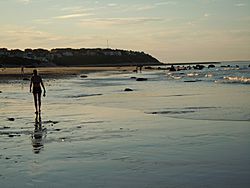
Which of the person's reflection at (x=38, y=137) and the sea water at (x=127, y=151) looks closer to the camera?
the sea water at (x=127, y=151)

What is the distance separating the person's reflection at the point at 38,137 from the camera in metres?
10.6

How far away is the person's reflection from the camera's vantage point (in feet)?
34.9

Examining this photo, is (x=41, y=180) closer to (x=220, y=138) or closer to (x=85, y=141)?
(x=85, y=141)

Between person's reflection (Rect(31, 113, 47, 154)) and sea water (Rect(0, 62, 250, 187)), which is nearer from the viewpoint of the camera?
sea water (Rect(0, 62, 250, 187))

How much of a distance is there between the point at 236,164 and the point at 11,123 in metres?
9.27

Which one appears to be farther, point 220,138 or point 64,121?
point 64,121

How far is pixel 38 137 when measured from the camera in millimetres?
12242

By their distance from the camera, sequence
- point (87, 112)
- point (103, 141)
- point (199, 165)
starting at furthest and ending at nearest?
1. point (87, 112)
2. point (103, 141)
3. point (199, 165)

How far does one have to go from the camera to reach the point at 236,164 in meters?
8.58

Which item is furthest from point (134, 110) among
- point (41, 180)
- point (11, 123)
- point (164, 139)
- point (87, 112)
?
point (41, 180)

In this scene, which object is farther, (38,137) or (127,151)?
(38,137)

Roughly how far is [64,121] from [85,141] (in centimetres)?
461

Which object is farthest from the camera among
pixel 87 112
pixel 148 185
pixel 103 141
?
pixel 87 112

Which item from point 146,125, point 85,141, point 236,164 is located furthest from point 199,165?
point 146,125
